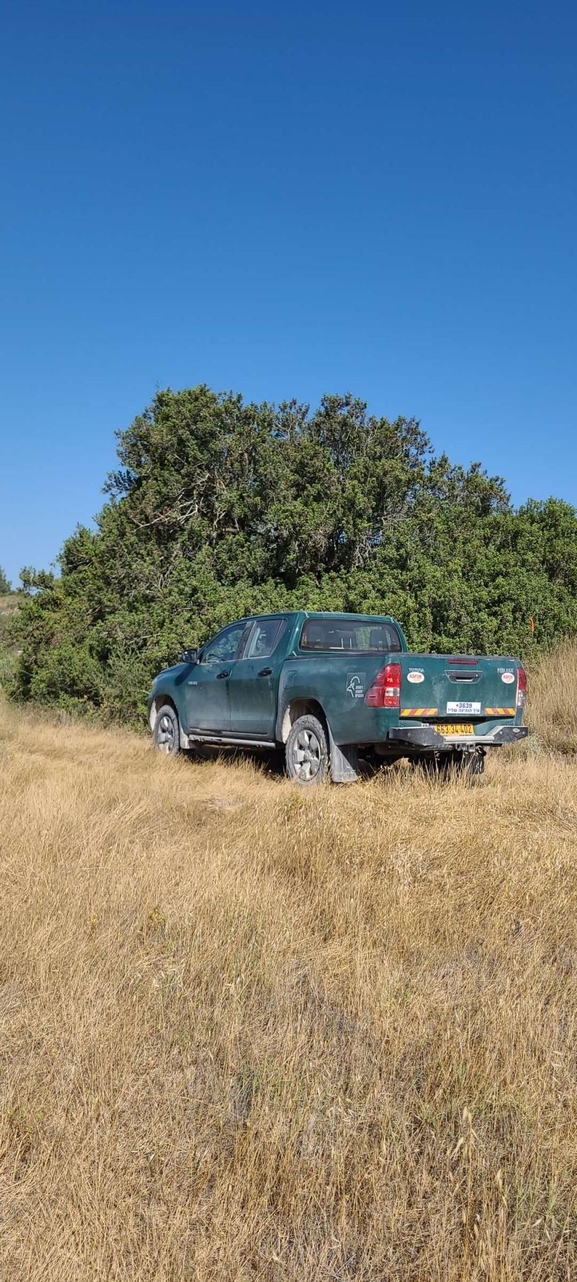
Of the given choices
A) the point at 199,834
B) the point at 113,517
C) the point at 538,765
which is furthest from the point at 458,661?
the point at 113,517

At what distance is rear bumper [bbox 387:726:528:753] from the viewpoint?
293 inches

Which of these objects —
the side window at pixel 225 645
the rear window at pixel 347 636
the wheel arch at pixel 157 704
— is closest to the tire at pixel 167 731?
the wheel arch at pixel 157 704

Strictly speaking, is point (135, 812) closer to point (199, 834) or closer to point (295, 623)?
point (199, 834)

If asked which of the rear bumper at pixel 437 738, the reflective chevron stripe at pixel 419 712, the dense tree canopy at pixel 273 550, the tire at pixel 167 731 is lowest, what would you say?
the tire at pixel 167 731

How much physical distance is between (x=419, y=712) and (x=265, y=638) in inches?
106

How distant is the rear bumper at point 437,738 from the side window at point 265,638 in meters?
2.34

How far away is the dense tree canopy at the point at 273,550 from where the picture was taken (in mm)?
14766

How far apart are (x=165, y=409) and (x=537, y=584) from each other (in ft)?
27.2

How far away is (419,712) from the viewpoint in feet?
24.9

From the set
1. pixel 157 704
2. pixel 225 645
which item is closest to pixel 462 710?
pixel 225 645

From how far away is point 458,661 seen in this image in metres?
7.89

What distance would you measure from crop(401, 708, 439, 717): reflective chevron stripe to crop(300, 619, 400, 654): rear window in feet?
4.89

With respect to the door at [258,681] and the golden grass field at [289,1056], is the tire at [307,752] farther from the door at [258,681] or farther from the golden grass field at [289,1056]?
the golden grass field at [289,1056]

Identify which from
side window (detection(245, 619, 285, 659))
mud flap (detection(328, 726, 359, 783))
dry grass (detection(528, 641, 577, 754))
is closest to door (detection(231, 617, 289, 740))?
side window (detection(245, 619, 285, 659))
